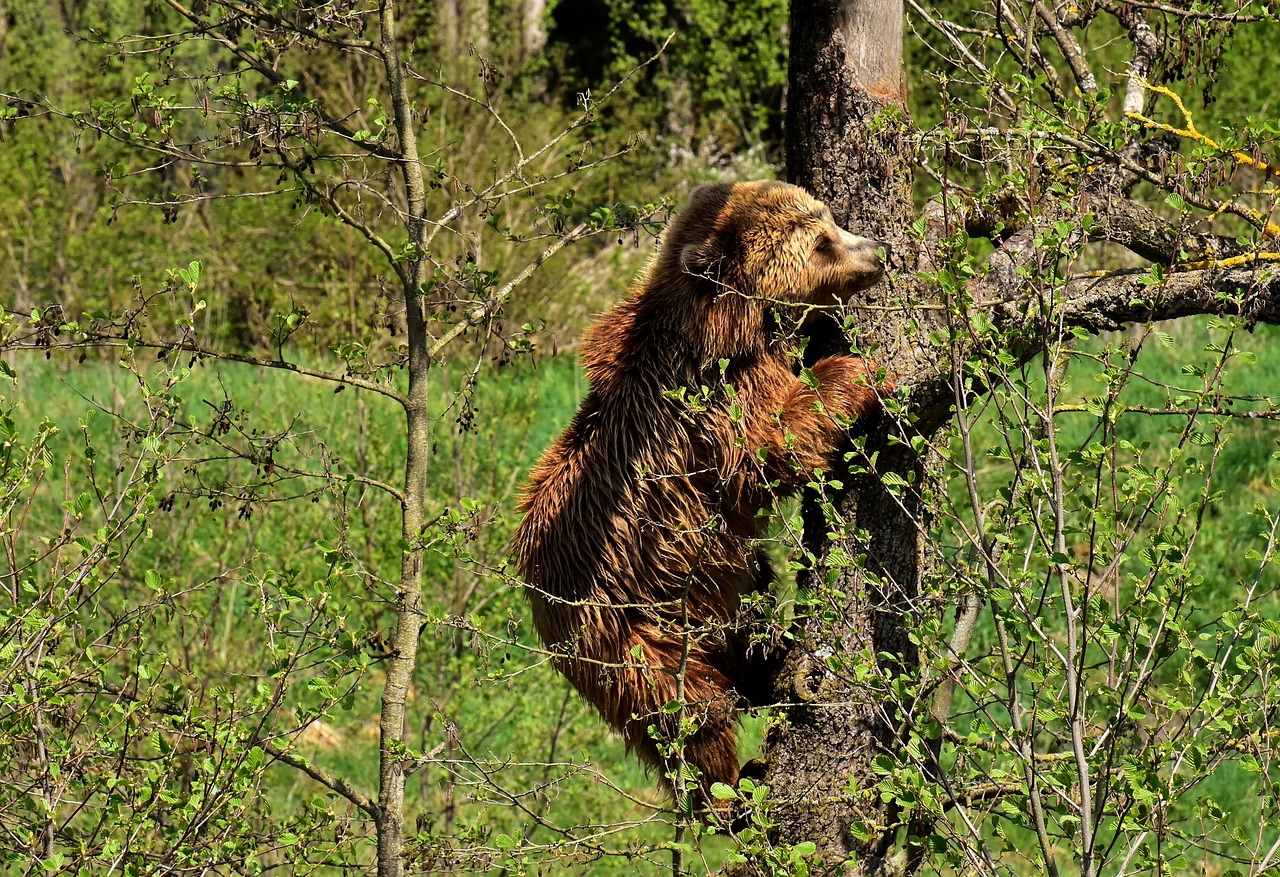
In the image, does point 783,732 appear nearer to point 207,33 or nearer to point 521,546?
point 521,546

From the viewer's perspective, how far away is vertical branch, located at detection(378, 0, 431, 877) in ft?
11.5

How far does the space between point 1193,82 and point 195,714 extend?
343 centimetres

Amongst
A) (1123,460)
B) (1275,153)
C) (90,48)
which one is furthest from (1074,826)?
(90,48)

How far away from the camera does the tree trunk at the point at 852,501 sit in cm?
355

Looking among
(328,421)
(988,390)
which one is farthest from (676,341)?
(328,421)

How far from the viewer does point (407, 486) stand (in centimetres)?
368

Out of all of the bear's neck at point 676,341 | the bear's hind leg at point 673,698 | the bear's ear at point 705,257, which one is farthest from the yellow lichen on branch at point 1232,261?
the bear's hind leg at point 673,698

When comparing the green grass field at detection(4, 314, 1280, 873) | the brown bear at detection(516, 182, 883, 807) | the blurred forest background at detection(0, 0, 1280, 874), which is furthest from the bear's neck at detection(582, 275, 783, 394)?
the green grass field at detection(4, 314, 1280, 873)

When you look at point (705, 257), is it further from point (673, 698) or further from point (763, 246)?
point (673, 698)

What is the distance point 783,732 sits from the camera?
3660 mm

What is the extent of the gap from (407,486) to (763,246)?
61.4 inches

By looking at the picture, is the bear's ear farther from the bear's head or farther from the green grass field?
the green grass field

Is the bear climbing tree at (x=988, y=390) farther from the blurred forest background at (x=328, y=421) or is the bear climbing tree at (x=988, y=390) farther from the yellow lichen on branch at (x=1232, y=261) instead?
the blurred forest background at (x=328, y=421)

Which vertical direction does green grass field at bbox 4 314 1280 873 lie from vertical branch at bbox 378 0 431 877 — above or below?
below
